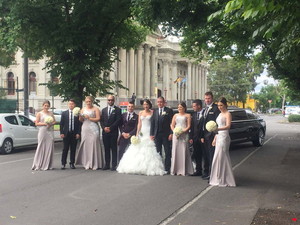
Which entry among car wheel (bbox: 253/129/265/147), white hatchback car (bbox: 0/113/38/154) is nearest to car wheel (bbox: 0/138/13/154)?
white hatchback car (bbox: 0/113/38/154)

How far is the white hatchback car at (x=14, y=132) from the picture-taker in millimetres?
14698

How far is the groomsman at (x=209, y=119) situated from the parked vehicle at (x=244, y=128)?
18.2 ft

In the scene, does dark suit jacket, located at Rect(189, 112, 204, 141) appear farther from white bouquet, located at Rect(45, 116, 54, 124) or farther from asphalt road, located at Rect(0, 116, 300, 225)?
white bouquet, located at Rect(45, 116, 54, 124)

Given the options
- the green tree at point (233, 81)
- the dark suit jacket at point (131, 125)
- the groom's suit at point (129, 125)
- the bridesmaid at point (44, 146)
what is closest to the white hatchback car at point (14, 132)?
the bridesmaid at point (44, 146)

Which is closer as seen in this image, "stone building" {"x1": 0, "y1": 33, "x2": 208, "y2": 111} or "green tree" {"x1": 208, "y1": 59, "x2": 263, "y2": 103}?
"stone building" {"x1": 0, "y1": 33, "x2": 208, "y2": 111}

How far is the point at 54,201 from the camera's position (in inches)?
275

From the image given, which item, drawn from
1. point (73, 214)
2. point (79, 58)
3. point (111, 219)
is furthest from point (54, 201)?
point (79, 58)

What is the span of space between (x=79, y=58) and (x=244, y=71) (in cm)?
7844

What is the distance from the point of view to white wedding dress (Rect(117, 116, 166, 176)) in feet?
31.8

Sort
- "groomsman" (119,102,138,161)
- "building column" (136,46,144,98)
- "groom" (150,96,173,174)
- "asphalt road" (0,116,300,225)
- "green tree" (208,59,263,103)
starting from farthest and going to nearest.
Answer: "green tree" (208,59,263,103) < "building column" (136,46,144,98) < "groomsman" (119,102,138,161) < "groom" (150,96,173,174) < "asphalt road" (0,116,300,225)

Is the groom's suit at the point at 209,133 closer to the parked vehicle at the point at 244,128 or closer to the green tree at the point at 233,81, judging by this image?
the parked vehicle at the point at 244,128

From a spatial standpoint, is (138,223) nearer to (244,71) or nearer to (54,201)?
(54,201)

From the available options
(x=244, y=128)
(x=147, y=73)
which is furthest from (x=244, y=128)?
(x=147, y=73)

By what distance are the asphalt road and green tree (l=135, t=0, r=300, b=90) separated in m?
2.96
